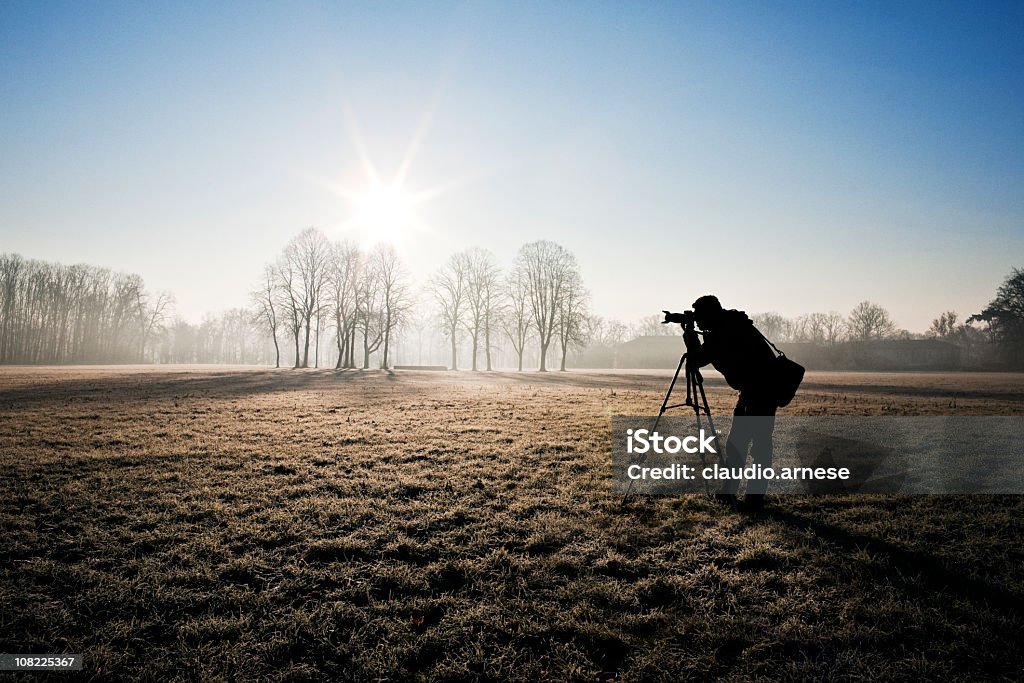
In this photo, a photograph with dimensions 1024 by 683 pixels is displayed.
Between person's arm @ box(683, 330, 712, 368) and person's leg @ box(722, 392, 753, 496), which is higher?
person's arm @ box(683, 330, 712, 368)

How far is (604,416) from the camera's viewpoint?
46.7 feet

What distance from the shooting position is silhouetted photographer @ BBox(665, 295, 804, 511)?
5805 millimetres

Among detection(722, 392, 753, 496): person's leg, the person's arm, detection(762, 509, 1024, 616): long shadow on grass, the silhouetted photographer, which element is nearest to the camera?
detection(762, 509, 1024, 616): long shadow on grass

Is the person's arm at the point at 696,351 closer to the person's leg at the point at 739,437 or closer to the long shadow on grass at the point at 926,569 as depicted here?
the person's leg at the point at 739,437

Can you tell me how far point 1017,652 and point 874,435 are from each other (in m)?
9.94

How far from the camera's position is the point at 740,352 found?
5906 millimetres

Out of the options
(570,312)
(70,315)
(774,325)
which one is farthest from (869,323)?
(70,315)

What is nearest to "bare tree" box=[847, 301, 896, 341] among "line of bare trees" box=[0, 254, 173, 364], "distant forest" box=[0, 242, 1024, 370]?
"distant forest" box=[0, 242, 1024, 370]

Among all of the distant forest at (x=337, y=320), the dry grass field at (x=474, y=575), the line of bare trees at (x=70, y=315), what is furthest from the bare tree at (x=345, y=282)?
the line of bare trees at (x=70, y=315)

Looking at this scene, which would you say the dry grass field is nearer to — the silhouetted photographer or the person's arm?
the silhouetted photographer

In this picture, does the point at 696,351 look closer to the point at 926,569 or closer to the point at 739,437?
the point at 739,437

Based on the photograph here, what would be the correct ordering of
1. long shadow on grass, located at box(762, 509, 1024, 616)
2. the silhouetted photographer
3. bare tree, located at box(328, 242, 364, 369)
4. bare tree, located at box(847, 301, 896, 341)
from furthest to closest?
bare tree, located at box(847, 301, 896, 341) → bare tree, located at box(328, 242, 364, 369) → the silhouetted photographer → long shadow on grass, located at box(762, 509, 1024, 616)

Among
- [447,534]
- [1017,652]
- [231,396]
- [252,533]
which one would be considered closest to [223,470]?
[252,533]

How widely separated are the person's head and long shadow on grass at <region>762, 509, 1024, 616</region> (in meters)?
2.84
